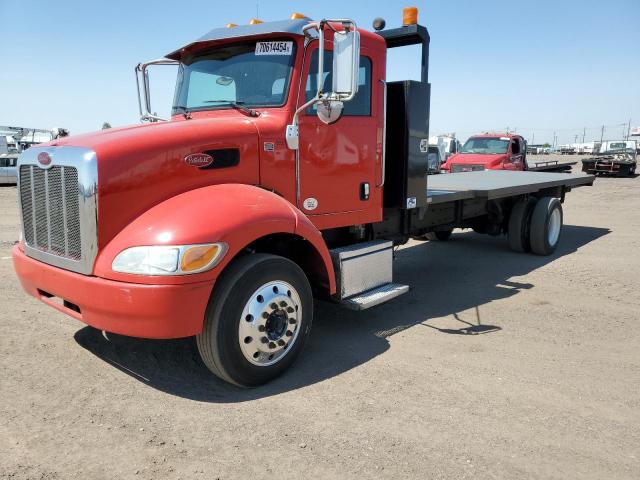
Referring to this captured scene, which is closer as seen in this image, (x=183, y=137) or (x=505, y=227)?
(x=183, y=137)

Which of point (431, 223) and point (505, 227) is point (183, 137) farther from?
point (505, 227)

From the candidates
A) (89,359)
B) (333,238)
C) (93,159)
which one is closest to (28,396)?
(89,359)

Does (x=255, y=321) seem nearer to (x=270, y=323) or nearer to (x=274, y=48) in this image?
(x=270, y=323)

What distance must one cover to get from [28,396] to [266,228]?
6.41 ft

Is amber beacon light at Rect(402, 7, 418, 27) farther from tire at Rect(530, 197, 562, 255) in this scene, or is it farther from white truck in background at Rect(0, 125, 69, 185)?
white truck in background at Rect(0, 125, 69, 185)

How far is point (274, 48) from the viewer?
12.9 ft

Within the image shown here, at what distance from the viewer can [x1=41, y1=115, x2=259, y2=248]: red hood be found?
3.14 metres

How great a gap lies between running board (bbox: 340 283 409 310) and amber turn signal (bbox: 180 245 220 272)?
150 cm

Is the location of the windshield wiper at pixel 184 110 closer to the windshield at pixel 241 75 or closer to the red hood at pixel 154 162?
the windshield at pixel 241 75

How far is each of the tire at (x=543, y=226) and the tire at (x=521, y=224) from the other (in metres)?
0.11

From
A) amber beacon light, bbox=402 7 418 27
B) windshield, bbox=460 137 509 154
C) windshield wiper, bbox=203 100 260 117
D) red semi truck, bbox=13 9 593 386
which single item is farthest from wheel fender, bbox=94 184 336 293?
windshield, bbox=460 137 509 154

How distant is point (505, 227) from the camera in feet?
27.4

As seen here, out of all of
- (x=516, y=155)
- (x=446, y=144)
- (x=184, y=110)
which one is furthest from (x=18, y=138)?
(x=184, y=110)

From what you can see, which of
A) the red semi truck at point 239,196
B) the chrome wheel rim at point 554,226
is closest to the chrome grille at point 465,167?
the chrome wheel rim at point 554,226
